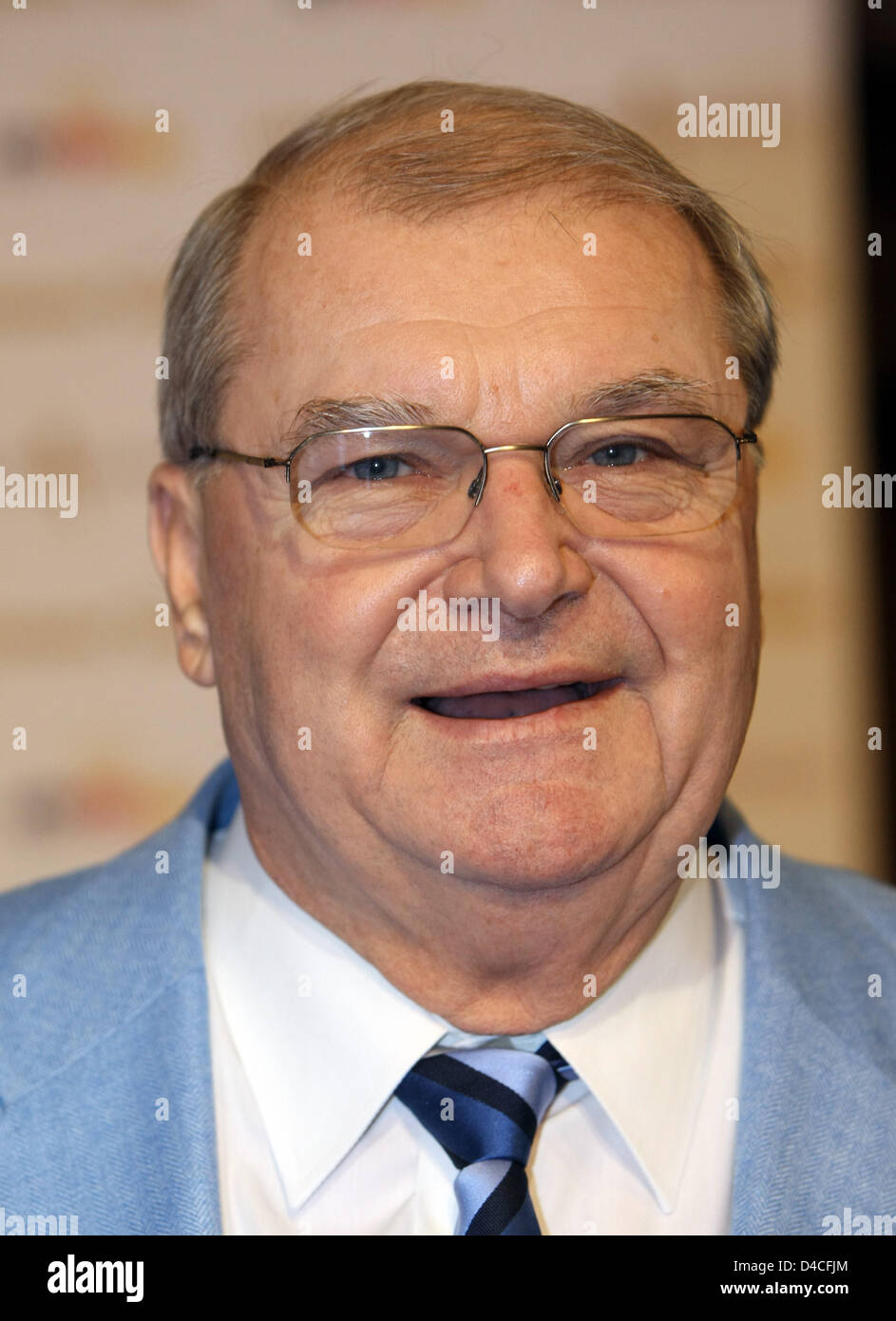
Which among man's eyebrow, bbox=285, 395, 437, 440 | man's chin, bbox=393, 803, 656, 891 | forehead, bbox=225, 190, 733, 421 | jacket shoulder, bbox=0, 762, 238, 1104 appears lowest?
jacket shoulder, bbox=0, 762, 238, 1104

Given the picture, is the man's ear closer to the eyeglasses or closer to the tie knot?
the eyeglasses

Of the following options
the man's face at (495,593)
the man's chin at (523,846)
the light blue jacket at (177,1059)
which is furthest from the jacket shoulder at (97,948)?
the man's chin at (523,846)

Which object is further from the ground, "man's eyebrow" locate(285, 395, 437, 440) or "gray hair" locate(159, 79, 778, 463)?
"gray hair" locate(159, 79, 778, 463)

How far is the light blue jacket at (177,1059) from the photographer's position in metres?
1.39

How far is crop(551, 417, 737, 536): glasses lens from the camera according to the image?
1.43 metres

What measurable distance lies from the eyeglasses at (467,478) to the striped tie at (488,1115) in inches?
20.6

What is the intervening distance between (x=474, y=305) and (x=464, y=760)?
437 millimetres

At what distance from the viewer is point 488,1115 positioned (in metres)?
1.41

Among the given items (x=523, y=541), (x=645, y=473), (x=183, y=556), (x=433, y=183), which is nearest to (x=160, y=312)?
(x=183, y=556)

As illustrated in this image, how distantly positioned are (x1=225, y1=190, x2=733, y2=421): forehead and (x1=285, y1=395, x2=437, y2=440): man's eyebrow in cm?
1

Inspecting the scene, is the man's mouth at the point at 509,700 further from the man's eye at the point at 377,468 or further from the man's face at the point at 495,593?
the man's eye at the point at 377,468

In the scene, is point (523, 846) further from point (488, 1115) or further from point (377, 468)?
point (377, 468)

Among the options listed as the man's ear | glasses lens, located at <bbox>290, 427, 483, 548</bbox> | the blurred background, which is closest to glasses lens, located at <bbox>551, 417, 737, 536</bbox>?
glasses lens, located at <bbox>290, 427, 483, 548</bbox>
